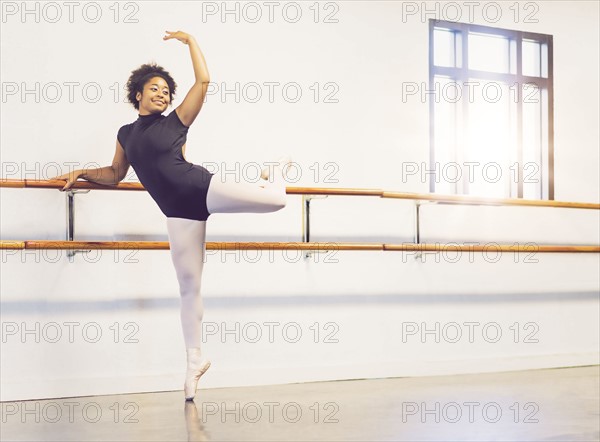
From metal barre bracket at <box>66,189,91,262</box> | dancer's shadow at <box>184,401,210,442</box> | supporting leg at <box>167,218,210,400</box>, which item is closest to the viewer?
dancer's shadow at <box>184,401,210,442</box>

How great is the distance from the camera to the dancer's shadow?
2248mm

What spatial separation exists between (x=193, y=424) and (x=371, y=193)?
1.41 metres

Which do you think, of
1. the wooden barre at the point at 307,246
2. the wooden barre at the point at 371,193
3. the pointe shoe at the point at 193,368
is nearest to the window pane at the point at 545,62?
the wooden barre at the point at 371,193

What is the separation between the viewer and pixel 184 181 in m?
2.67

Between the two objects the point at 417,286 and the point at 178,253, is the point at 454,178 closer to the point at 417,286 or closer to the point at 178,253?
the point at 417,286

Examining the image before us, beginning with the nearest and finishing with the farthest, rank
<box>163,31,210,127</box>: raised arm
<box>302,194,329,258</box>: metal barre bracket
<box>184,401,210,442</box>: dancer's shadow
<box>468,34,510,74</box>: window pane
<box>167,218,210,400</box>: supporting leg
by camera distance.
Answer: <box>184,401,210,442</box>: dancer's shadow < <box>163,31,210,127</box>: raised arm < <box>167,218,210,400</box>: supporting leg < <box>302,194,329,258</box>: metal barre bracket < <box>468,34,510,74</box>: window pane

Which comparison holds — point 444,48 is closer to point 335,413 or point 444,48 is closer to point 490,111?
point 490,111

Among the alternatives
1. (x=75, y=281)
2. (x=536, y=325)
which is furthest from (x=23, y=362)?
(x=536, y=325)

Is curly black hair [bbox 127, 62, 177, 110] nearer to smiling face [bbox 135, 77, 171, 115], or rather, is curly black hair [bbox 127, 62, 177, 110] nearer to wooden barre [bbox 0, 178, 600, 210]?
smiling face [bbox 135, 77, 171, 115]

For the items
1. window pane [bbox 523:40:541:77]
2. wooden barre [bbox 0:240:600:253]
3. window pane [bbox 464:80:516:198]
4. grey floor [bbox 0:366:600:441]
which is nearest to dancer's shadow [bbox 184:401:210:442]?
grey floor [bbox 0:366:600:441]

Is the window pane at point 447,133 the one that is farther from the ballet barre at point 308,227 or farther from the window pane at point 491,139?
the ballet barre at point 308,227

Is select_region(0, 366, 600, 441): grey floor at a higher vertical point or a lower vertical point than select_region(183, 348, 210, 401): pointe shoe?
lower

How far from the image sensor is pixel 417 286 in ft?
12.6

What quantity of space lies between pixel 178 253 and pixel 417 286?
1.52 meters
